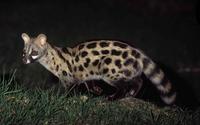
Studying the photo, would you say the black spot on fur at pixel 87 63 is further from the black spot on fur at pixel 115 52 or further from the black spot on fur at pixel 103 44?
the black spot on fur at pixel 115 52

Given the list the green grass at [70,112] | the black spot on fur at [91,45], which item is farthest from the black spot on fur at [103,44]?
the green grass at [70,112]

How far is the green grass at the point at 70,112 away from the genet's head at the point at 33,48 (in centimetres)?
66

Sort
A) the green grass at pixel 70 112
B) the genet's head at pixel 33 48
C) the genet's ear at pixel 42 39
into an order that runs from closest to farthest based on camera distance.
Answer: the green grass at pixel 70 112
the genet's head at pixel 33 48
the genet's ear at pixel 42 39

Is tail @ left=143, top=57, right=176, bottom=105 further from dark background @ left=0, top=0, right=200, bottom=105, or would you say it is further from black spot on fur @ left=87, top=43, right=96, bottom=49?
dark background @ left=0, top=0, right=200, bottom=105

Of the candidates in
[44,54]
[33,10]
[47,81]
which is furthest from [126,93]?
[33,10]

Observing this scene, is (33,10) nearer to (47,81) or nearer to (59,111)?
(47,81)

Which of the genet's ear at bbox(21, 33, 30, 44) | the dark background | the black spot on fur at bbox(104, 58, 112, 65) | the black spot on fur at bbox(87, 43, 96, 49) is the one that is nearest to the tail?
the black spot on fur at bbox(104, 58, 112, 65)

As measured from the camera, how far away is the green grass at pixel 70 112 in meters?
Answer: 8.12

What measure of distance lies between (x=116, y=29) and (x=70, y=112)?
1372 centimetres

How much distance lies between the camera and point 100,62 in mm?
10047

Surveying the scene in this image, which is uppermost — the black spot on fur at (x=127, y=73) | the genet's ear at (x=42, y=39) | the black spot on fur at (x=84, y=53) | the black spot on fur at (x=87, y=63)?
the genet's ear at (x=42, y=39)

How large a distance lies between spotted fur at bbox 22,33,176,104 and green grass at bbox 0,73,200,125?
68 cm

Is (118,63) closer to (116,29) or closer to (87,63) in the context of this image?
(87,63)

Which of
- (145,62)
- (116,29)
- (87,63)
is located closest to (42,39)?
(87,63)
